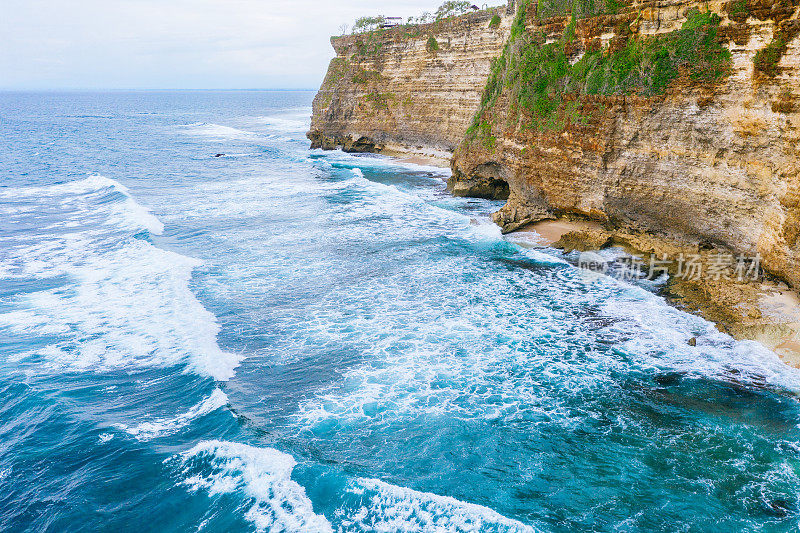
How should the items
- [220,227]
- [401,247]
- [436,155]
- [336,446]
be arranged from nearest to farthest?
[336,446] < [401,247] < [220,227] < [436,155]

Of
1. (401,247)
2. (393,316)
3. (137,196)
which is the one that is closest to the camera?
(393,316)

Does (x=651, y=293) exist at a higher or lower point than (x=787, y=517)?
higher

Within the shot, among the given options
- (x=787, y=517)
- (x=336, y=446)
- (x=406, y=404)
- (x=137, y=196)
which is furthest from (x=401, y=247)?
(x=137, y=196)

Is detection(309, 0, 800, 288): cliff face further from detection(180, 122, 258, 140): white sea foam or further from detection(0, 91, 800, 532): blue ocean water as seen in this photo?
detection(180, 122, 258, 140): white sea foam

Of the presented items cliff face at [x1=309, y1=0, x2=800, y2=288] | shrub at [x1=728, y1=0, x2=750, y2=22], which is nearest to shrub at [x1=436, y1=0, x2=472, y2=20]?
cliff face at [x1=309, y1=0, x2=800, y2=288]

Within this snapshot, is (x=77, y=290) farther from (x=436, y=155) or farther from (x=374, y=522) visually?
(x=436, y=155)
